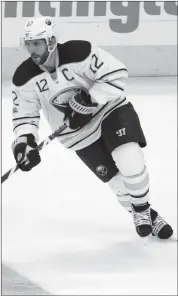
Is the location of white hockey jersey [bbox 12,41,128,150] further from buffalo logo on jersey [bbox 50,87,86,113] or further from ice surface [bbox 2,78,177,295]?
ice surface [bbox 2,78,177,295]

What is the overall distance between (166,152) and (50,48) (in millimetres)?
1438

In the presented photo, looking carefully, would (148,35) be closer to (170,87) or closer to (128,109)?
(170,87)

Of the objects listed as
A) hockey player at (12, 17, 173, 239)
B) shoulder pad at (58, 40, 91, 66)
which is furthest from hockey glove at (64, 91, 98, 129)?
shoulder pad at (58, 40, 91, 66)

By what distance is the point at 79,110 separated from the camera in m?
2.43

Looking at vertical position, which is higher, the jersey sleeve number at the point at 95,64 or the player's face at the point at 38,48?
the player's face at the point at 38,48

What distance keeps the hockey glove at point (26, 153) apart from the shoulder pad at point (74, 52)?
0.29 metres

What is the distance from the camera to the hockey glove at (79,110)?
243 cm

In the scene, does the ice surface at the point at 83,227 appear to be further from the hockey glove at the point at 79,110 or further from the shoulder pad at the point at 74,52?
the shoulder pad at the point at 74,52

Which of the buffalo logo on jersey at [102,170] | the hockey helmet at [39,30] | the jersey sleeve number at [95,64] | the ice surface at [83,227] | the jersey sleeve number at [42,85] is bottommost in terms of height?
the ice surface at [83,227]

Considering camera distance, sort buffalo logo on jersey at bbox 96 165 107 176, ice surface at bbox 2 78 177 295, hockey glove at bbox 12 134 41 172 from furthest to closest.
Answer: buffalo logo on jersey at bbox 96 165 107 176 → hockey glove at bbox 12 134 41 172 → ice surface at bbox 2 78 177 295

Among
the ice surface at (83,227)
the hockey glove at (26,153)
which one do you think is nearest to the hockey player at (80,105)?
the hockey glove at (26,153)

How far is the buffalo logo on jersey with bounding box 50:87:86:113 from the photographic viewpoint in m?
2.49

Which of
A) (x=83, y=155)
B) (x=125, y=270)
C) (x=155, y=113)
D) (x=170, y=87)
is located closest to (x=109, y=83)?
(x=83, y=155)

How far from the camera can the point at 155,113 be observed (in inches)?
164
